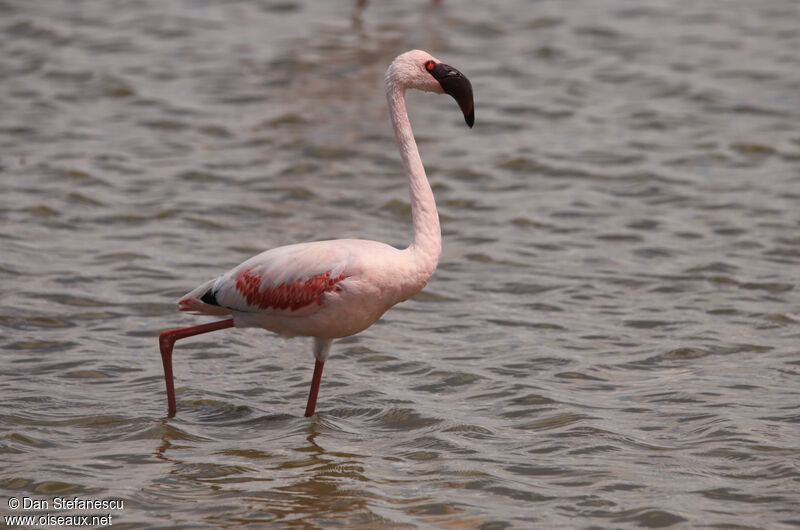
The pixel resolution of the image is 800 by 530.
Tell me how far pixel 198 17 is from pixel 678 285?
1046cm

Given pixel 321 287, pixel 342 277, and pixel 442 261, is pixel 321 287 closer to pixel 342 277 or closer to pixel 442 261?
pixel 342 277

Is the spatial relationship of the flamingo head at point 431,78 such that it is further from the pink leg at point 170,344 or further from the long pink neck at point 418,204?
the pink leg at point 170,344

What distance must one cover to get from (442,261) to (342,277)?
3728 mm

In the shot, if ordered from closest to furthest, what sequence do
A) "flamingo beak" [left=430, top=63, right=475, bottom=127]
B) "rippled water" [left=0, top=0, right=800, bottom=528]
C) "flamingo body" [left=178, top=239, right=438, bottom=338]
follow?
"rippled water" [left=0, top=0, right=800, bottom=528] < "flamingo body" [left=178, top=239, right=438, bottom=338] < "flamingo beak" [left=430, top=63, right=475, bottom=127]

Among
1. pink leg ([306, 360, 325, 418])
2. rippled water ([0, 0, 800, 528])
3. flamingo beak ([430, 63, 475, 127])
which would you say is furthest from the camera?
pink leg ([306, 360, 325, 418])

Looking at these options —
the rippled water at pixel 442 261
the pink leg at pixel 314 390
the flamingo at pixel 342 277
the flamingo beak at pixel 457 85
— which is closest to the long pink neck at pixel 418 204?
the flamingo at pixel 342 277

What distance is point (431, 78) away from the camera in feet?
21.8

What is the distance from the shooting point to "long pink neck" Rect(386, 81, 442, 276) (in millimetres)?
6438

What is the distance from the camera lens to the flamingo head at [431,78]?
6535 millimetres

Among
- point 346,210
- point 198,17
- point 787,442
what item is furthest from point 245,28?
point 787,442

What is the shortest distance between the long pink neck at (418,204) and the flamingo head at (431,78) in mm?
83

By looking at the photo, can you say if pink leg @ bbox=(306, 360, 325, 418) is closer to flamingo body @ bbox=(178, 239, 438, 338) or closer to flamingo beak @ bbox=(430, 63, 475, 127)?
flamingo body @ bbox=(178, 239, 438, 338)

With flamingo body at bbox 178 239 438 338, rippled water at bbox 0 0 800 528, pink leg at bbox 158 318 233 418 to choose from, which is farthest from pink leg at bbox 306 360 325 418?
pink leg at bbox 158 318 233 418

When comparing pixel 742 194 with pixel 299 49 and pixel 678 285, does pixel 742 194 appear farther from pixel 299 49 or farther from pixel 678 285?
pixel 299 49
